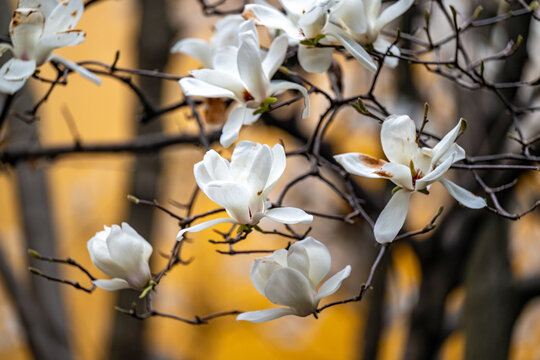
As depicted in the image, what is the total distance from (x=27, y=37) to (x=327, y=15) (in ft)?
0.96

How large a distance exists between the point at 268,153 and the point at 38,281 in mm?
1561

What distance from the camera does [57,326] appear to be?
1.71m

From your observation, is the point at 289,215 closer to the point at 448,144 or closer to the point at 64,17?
the point at 448,144

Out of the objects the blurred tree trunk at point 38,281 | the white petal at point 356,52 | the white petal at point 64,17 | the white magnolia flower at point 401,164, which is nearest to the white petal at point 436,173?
the white magnolia flower at point 401,164

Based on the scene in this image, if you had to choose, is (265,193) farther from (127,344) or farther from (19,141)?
(127,344)

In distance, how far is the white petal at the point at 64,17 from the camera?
54cm

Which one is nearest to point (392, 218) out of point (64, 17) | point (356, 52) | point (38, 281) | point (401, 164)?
point (401, 164)

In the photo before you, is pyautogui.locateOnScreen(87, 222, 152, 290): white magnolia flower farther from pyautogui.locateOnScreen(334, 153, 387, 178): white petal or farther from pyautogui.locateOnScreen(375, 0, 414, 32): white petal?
pyautogui.locateOnScreen(375, 0, 414, 32): white petal

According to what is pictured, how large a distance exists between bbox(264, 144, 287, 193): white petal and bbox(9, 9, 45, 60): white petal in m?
0.27

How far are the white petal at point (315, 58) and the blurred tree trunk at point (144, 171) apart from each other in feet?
4.63

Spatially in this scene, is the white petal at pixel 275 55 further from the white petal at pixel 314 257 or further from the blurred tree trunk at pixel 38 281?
the blurred tree trunk at pixel 38 281

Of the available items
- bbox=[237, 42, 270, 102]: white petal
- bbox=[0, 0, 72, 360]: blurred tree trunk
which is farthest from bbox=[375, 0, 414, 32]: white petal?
bbox=[0, 0, 72, 360]: blurred tree trunk

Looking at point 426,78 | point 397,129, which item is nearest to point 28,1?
point 397,129

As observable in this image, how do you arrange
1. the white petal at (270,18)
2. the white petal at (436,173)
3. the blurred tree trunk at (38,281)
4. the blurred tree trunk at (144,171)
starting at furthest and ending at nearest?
1. the blurred tree trunk at (144,171)
2. the blurred tree trunk at (38,281)
3. the white petal at (270,18)
4. the white petal at (436,173)
